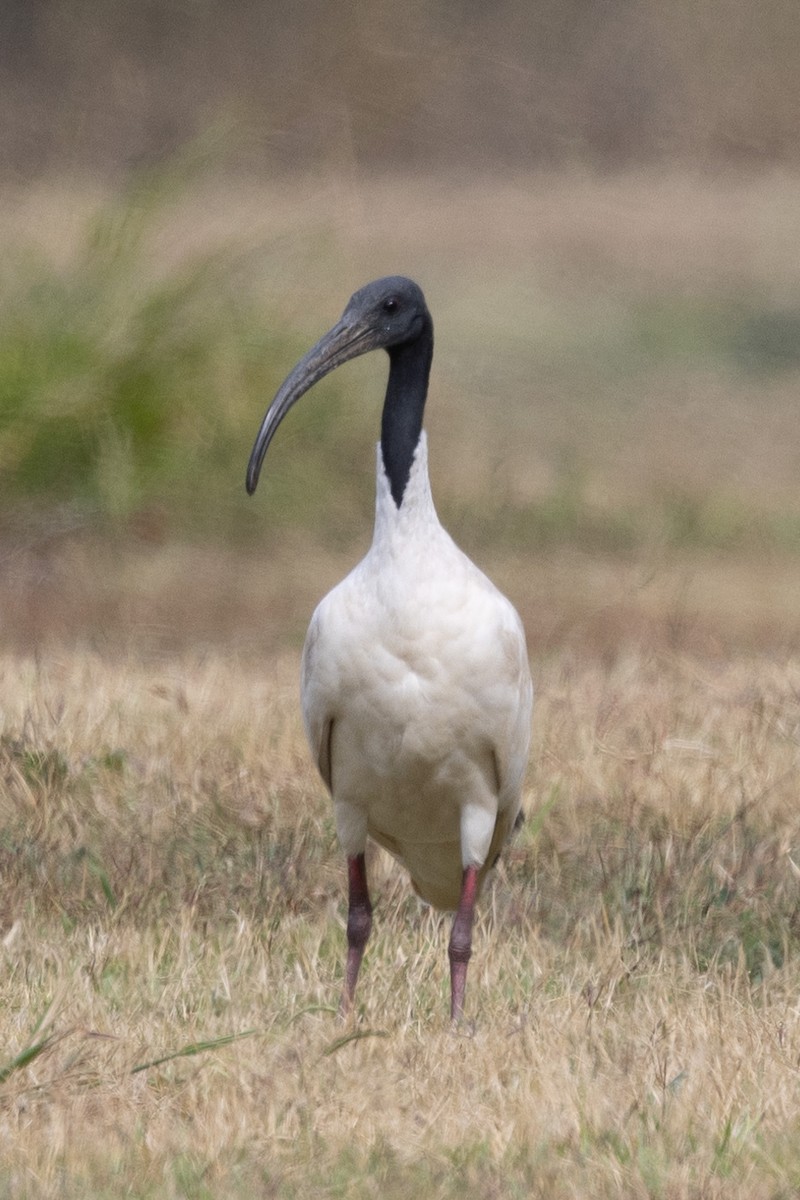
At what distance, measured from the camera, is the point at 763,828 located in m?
5.30

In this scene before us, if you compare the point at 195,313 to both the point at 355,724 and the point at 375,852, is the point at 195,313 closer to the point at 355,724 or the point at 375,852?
the point at 375,852

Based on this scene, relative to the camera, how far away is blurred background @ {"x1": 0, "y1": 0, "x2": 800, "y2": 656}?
30.5 feet

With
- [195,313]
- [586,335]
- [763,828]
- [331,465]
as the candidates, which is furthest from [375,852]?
[586,335]

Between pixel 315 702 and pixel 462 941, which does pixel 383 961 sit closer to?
pixel 462 941

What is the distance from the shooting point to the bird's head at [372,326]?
4602 millimetres

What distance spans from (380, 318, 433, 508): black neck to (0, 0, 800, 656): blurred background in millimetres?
3247

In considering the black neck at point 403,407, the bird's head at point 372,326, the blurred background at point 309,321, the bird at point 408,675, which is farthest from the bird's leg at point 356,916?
the blurred background at point 309,321

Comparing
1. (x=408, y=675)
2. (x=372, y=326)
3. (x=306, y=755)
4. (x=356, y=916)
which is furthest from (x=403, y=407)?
(x=306, y=755)

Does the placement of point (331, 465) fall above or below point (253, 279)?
below

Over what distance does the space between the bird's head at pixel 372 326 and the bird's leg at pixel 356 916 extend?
0.92 m

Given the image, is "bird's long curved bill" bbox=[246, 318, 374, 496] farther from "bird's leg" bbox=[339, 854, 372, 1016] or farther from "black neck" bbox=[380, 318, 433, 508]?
"bird's leg" bbox=[339, 854, 372, 1016]

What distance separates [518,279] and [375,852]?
1147cm

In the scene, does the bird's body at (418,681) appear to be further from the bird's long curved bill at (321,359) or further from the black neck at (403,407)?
the bird's long curved bill at (321,359)

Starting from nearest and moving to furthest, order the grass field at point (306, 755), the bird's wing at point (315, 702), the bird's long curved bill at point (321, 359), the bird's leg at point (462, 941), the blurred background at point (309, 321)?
the grass field at point (306, 755), the bird's leg at point (462, 941), the bird's wing at point (315, 702), the bird's long curved bill at point (321, 359), the blurred background at point (309, 321)
